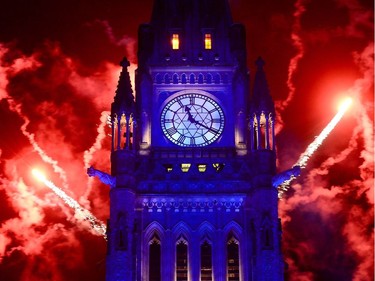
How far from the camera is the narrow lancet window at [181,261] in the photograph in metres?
70.3

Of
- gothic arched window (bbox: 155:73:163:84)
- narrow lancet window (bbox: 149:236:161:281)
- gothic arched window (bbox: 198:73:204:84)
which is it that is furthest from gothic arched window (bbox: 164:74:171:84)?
narrow lancet window (bbox: 149:236:161:281)

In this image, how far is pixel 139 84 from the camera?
75.9 m

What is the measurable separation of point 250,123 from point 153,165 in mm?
6237

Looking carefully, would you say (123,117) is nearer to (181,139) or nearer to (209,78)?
(181,139)

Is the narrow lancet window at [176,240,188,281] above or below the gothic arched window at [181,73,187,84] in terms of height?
below

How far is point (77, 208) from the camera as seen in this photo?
270 feet

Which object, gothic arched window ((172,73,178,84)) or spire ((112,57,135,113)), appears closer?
spire ((112,57,135,113))

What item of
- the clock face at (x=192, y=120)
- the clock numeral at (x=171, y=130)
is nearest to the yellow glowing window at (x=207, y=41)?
the clock face at (x=192, y=120)

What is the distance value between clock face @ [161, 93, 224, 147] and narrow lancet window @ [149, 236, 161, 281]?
21.3 feet

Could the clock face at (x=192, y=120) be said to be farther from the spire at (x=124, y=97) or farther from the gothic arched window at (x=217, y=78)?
the spire at (x=124, y=97)

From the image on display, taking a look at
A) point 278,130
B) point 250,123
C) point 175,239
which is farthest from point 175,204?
point 278,130

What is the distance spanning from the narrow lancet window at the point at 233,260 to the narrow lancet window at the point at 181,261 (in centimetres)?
237

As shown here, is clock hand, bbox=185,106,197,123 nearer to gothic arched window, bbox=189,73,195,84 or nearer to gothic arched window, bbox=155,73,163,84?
gothic arched window, bbox=189,73,195,84

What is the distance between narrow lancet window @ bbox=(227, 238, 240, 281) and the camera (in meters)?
70.4
